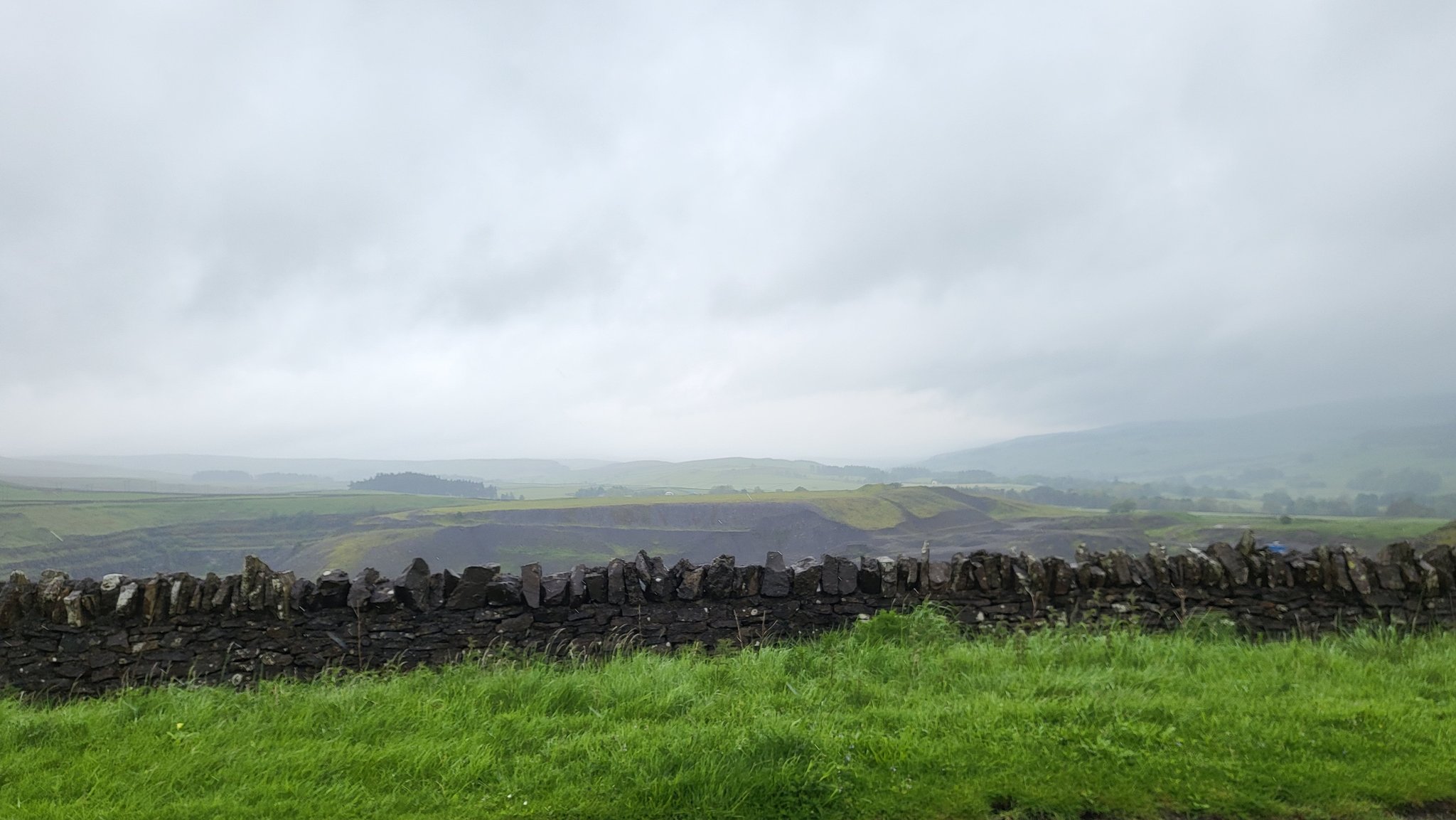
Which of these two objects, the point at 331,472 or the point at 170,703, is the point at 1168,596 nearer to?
the point at 170,703

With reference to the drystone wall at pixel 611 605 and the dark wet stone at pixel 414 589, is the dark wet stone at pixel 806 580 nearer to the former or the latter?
the drystone wall at pixel 611 605

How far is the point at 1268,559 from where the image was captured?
9.37 meters

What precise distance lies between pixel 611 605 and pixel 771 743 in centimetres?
439

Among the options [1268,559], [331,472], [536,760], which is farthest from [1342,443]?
[331,472]

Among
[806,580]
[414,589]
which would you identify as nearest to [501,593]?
[414,589]

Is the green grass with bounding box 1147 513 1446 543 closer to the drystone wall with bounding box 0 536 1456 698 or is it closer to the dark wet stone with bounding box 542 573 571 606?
the drystone wall with bounding box 0 536 1456 698

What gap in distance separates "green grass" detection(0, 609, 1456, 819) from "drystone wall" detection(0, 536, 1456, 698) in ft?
2.84

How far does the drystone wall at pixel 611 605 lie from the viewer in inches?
303

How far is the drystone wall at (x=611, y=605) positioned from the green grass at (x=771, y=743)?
87cm

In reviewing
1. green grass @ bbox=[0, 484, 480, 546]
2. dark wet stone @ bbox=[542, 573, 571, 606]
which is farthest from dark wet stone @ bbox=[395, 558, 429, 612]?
green grass @ bbox=[0, 484, 480, 546]

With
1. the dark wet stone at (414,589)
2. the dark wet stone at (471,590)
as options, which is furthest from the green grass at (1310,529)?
the dark wet stone at (414,589)

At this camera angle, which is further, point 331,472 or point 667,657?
point 331,472

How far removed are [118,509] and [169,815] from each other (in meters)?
63.1

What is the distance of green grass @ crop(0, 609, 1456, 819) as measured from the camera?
4.26 m
